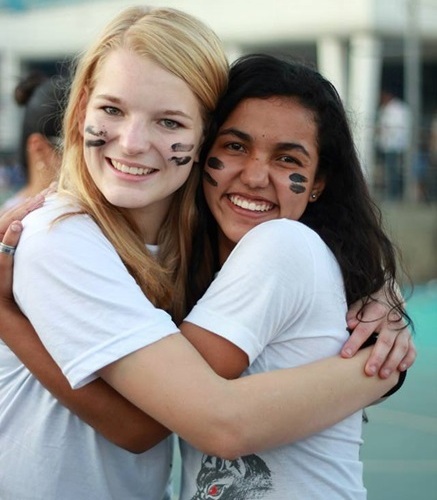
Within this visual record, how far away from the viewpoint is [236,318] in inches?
83.9

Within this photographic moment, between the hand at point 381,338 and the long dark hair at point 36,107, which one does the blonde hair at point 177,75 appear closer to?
the hand at point 381,338

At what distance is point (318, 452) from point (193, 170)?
0.75 metres

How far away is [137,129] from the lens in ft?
7.39

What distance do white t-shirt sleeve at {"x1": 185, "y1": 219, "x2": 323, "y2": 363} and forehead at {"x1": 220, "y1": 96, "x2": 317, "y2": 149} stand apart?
0.29 metres

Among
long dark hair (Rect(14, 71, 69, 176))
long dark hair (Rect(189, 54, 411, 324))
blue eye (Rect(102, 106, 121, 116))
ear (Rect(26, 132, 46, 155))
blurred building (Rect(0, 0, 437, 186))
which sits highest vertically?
blue eye (Rect(102, 106, 121, 116))

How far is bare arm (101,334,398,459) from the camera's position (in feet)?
6.66

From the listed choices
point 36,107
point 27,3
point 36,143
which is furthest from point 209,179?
point 27,3

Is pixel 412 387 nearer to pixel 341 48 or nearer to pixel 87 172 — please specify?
pixel 87 172

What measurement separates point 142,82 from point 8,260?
0.48m

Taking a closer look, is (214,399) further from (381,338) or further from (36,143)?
(36,143)

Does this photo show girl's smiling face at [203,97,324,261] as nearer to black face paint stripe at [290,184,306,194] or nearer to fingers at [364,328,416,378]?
black face paint stripe at [290,184,306,194]

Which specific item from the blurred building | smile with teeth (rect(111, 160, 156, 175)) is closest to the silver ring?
smile with teeth (rect(111, 160, 156, 175))

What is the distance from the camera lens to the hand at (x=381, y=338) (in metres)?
2.28

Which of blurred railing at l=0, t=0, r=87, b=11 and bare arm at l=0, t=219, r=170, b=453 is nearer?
bare arm at l=0, t=219, r=170, b=453
